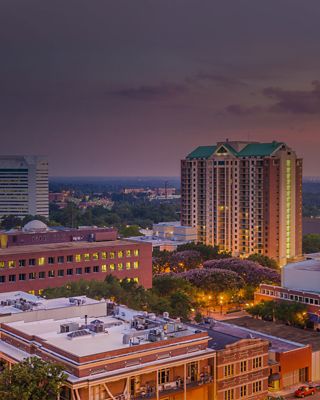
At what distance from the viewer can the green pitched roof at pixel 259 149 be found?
113062mm

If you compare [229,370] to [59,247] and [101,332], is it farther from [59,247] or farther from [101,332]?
[59,247]

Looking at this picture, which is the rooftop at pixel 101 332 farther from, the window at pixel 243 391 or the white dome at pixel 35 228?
the white dome at pixel 35 228

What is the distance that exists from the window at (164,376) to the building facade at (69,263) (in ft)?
127

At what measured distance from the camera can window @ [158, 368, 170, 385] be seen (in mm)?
35344

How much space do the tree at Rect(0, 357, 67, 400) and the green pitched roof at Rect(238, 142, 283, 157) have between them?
8574cm

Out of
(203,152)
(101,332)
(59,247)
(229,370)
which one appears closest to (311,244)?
(203,152)

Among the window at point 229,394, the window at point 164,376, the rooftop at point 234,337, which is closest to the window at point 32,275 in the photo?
the rooftop at point 234,337

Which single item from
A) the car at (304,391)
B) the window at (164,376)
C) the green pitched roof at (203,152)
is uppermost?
the green pitched roof at (203,152)

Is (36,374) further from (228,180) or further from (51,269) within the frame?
(228,180)

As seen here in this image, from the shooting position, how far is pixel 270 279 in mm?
80750

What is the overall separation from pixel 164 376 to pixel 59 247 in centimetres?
4526

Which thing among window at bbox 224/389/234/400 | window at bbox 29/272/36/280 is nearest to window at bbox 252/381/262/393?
window at bbox 224/389/234/400

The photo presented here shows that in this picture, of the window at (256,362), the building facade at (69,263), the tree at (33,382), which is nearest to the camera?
the tree at (33,382)

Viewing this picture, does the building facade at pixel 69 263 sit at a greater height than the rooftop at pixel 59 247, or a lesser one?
lesser
